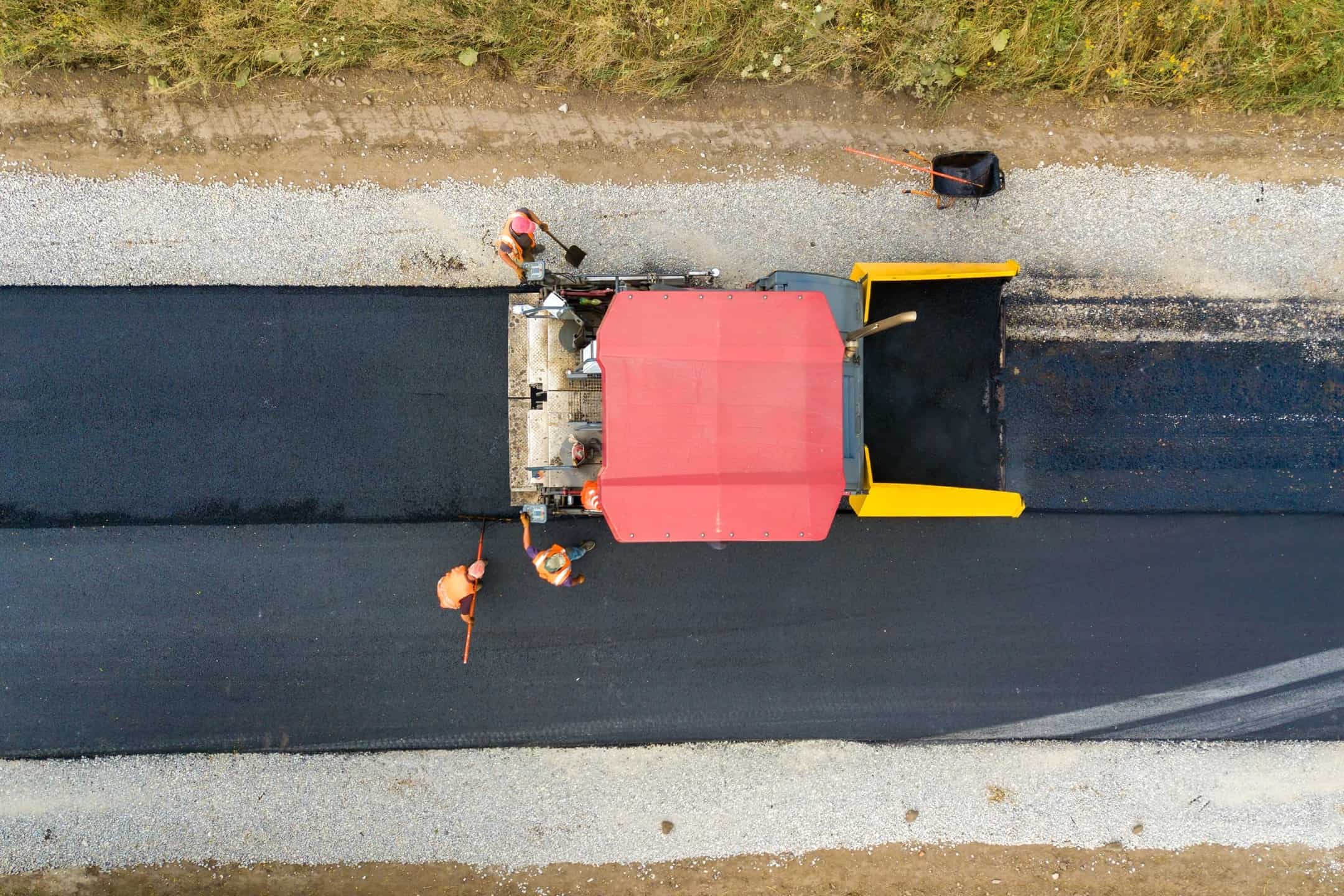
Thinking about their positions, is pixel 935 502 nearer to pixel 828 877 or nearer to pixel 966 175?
pixel 966 175

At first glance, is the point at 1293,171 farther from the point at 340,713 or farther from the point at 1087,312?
the point at 340,713

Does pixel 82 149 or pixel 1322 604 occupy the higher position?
pixel 82 149

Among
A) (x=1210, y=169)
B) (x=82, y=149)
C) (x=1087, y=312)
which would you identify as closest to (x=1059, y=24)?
(x=1210, y=169)

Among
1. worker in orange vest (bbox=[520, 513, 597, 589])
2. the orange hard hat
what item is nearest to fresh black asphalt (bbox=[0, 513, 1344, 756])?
worker in orange vest (bbox=[520, 513, 597, 589])

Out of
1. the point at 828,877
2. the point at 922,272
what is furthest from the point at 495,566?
the point at 922,272

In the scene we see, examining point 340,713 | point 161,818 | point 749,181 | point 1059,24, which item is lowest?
point 161,818

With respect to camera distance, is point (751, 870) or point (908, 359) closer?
point (908, 359)

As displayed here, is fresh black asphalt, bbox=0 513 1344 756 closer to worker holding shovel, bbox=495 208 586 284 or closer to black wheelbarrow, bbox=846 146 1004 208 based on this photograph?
worker holding shovel, bbox=495 208 586 284

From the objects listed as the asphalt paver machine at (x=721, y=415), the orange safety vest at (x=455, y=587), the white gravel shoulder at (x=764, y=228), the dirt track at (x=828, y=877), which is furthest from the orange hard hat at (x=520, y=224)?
the dirt track at (x=828, y=877)
